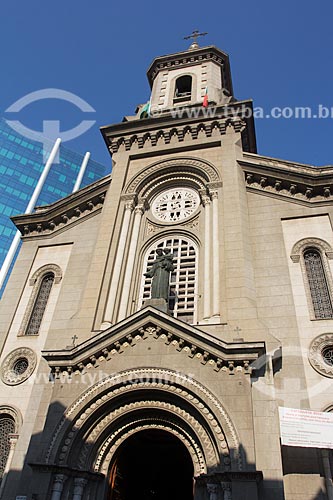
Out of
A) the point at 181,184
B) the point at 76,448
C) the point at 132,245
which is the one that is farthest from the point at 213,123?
the point at 76,448

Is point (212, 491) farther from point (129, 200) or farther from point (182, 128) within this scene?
point (182, 128)

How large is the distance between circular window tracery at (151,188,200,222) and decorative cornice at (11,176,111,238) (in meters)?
3.00

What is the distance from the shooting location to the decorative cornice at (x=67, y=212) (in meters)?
21.4

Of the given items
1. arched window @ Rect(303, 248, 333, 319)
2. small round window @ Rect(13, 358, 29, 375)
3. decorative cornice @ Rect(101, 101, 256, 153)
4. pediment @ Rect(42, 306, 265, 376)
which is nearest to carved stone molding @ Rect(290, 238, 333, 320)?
arched window @ Rect(303, 248, 333, 319)

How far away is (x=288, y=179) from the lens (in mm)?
18641

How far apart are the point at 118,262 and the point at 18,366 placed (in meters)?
5.80

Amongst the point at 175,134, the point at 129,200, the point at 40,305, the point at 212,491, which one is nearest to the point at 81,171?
the point at 175,134

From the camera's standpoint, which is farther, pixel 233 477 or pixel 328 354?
pixel 328 354

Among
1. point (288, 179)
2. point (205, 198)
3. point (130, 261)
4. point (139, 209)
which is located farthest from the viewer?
point (139, 209)

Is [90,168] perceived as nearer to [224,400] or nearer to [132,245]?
[132,245]

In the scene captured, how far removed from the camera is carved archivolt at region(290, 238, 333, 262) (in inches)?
652

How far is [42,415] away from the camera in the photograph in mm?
13914

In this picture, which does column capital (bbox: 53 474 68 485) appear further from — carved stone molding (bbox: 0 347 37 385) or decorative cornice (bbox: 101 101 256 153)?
decorative cornice (bbox: 101 101 256 153)

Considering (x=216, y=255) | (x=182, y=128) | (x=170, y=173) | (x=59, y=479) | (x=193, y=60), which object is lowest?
(x=59, y=479)
